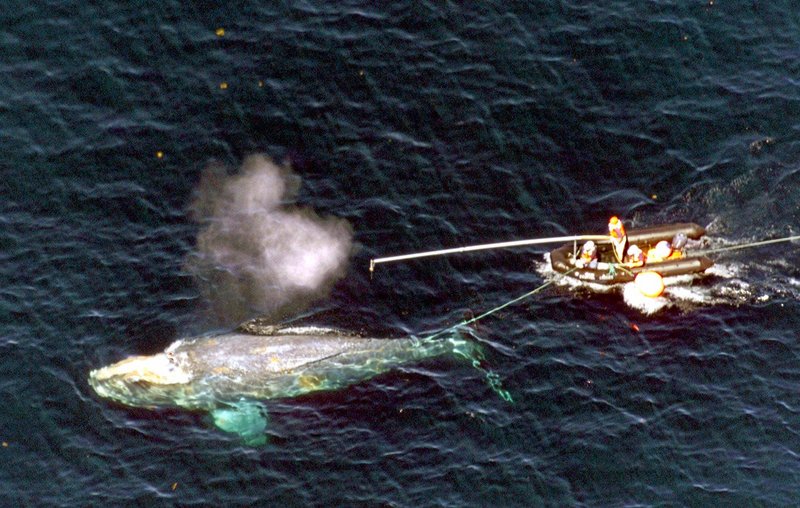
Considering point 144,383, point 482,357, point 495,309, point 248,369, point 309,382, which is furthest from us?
point 495,309

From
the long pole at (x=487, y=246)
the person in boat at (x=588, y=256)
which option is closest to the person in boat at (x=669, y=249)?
the long pole at (x=487, y=246)

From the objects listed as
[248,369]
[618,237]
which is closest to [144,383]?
[248,369]

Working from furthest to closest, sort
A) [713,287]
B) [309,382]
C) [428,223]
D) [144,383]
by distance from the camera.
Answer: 1. [428,223]
2. [713,287]
3. [309,382]
4. [144,383]

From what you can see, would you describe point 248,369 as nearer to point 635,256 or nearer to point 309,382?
point 309,382

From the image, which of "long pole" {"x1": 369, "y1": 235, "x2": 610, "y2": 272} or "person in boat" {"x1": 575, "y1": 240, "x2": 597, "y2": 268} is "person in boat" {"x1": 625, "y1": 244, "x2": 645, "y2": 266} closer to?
"long pole" {"x1": 369, "y1": 235, "x2": 610, "y2": 272}

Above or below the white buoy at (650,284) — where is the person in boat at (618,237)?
above

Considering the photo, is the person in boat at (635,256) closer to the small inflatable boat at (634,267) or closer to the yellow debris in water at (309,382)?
the small inflatable boat at (634,267)

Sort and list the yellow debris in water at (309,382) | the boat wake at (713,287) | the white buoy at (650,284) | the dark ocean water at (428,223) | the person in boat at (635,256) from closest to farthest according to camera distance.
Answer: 1. the dark ocean water at (428,223)
2. the yellow debris in water at (309,382)
3. the white buoy at (650,284)
4. the boat wake at (713,287)
5. the person in boat at (635,256)
